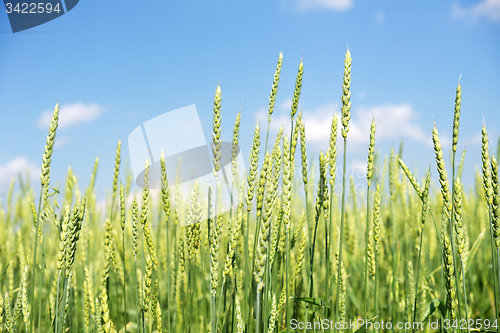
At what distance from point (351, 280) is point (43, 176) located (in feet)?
8.68

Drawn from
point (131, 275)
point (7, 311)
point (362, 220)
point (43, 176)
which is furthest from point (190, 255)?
point (362, 220)

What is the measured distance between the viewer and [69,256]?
3.51 ft

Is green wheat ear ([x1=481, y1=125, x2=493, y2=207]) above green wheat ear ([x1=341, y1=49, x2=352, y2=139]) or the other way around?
the other way around

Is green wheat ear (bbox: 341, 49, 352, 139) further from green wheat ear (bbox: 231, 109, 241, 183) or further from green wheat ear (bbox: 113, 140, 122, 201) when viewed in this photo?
green wheat ear (bbox: 113, 140, 122, 201)

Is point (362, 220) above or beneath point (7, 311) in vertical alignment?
above

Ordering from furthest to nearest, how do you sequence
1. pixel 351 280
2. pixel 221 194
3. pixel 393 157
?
pixel 351 280
pixel 393 157
pixel 221 194

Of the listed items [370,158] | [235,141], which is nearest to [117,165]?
[235,141]

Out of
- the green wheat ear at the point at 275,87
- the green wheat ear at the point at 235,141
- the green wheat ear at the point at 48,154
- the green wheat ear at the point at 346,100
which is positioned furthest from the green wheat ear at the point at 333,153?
the green wheat ear at the point at 48,154

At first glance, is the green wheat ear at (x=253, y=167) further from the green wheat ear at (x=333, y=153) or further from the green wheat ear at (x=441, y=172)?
the green wheat ear at (x=441, y=172)

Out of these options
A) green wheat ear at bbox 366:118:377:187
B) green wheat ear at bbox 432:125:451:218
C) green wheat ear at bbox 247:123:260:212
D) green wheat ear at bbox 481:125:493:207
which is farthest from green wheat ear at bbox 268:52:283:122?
green wheat ear at bbox 481:125:493:207

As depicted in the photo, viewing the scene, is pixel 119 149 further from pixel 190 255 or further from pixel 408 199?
pixel 408 199

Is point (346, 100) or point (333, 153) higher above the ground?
point (346, 100)

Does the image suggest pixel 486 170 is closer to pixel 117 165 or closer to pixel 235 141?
pixel 235 141

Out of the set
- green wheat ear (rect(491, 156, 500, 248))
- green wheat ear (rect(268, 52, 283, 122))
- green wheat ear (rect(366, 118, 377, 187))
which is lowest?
green wheat ear (rect(491, 156, 500, 248))
